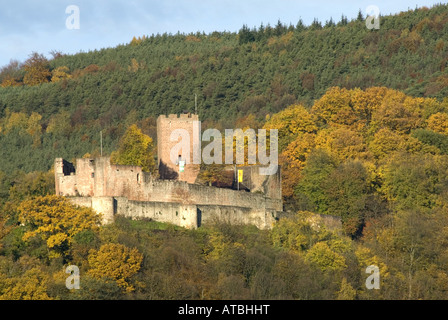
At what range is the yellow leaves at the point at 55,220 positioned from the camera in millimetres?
50125

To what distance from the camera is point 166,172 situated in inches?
2397

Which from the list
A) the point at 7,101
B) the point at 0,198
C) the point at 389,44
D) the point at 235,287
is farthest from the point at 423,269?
the point at 7,101

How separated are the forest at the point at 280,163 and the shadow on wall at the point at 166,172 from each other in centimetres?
171

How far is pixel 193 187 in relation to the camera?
5550cm

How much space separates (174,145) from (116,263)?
48.8ft

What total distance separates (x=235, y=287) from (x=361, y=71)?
1932 inches

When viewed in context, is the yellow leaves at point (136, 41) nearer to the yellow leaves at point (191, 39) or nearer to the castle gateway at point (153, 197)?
the yellow leaves at point (191, 39)

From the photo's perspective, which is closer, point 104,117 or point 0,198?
point 0,198

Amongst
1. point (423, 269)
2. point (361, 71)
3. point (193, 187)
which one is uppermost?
point (361, 71)

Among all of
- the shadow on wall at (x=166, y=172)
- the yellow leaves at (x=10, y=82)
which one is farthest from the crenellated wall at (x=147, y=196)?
the yellow leaves at (x=10, y=82)

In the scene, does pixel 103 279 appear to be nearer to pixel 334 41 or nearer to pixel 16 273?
pixel 16 273

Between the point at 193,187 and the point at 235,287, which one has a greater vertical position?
the point at 193,187

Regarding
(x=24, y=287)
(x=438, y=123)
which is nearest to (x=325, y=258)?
(x=24, y=287)
